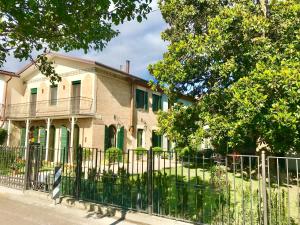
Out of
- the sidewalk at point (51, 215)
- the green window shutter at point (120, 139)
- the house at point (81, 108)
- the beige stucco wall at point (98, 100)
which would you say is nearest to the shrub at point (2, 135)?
the house at point (81, 108)

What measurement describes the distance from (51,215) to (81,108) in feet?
45.9

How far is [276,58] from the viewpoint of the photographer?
10039 millimetres

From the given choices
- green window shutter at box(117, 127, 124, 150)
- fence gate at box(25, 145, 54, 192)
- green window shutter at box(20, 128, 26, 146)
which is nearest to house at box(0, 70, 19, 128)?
green window shutter at box(20, 128, 26, 146)

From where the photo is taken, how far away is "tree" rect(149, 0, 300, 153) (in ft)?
29.6

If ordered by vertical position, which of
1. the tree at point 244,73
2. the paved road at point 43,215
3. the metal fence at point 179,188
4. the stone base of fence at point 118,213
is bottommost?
the paved road at point 43,215

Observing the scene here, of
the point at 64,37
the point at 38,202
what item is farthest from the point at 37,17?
the point at 38,202

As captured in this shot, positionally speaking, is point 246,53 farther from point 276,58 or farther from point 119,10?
point 119,10

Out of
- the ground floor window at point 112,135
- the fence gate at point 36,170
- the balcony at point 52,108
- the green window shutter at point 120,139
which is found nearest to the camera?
the fence gate at point 36,170

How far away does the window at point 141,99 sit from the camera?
24.5 meters

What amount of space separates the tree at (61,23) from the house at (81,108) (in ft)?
41.8

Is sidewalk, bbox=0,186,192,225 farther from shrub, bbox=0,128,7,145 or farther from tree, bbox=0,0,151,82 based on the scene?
shrub, bbox=0,128,7,145

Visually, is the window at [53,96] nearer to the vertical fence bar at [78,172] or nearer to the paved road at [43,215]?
the paved road at [43,215]

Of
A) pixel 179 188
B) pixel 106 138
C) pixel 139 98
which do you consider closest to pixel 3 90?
pixel 106 138

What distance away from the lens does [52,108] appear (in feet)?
76.3
